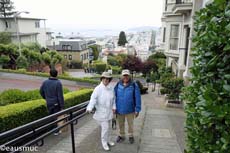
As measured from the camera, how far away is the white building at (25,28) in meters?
40.0

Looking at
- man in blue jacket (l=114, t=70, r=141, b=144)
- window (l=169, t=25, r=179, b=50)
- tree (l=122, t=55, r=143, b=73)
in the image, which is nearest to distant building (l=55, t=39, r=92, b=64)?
tree (l=122, t=55, r=143, b=73)

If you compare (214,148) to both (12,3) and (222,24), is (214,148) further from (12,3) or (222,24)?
(12,3)

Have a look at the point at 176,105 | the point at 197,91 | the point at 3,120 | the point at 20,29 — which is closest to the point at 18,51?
the point at 20,29

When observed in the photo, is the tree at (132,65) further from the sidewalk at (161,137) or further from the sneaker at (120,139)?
the sneaker at (120,139)

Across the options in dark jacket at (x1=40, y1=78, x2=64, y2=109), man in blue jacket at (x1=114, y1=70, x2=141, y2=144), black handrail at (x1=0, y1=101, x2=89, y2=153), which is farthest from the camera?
dark jacket at (x1=40, y1=78, x2=64, y2=109)

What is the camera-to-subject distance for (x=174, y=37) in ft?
53.8

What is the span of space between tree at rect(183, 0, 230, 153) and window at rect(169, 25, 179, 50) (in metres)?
14.4

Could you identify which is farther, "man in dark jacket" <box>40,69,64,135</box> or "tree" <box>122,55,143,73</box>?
"tree" <box>122,55,143,73</box>

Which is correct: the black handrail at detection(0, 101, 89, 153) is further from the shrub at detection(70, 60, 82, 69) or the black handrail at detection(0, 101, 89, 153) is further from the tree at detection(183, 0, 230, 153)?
the shrub at detection(70, 60, 82, 69)

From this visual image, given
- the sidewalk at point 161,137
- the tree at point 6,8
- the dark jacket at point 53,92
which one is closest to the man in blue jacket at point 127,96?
the sidewalk at point 161,137

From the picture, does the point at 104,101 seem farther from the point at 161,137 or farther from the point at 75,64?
the point at 75,64

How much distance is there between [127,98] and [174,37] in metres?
12.9

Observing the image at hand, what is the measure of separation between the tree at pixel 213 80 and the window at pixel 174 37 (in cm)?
1443

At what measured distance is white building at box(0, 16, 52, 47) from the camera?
4003 cm
